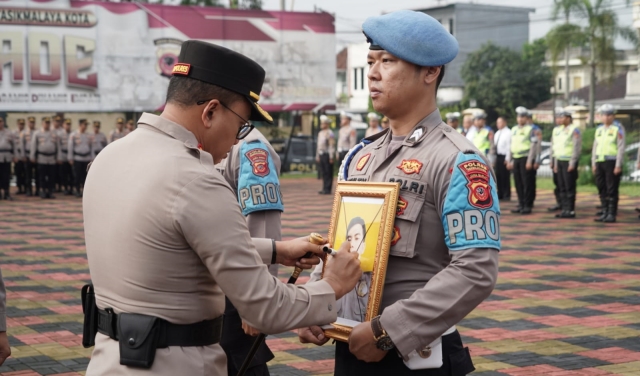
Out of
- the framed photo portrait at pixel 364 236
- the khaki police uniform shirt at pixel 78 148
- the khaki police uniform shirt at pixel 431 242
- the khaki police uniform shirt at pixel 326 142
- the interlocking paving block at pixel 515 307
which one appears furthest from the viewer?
the khaki police uniform shirt at pixel 326 142

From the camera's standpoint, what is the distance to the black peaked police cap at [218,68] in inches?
106

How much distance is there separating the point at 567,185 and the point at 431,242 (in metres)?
14.5

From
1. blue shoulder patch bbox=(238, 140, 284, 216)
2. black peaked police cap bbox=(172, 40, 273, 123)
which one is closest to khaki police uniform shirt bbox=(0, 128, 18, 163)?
blue shoulder patch bbox=(238, 140, 284, 216)

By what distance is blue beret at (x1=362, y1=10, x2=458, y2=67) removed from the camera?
9.41 ft

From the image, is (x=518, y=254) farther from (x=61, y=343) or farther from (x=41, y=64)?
(x=41, y=64)

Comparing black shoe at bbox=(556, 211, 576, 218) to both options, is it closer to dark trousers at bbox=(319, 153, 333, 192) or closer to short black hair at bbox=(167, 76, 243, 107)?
dark trousers at bbox=(319, 153, 333, 192)

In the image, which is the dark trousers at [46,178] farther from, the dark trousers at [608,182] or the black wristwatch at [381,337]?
the black wristwatch at [381,337]

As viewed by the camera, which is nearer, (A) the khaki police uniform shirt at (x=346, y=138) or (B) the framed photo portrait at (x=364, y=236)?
(B) the framed photo portrait at (x=364, y=236)

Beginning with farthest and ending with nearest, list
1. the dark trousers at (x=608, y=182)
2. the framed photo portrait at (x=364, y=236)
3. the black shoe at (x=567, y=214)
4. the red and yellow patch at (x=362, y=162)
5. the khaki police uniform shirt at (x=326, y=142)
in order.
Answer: the khaki police uniform shirt at (x=326, y=142)
the black shoe at (x=567, y=214)
the dark trousers at (x=608, y=182)
the red and yellow patch at (x=362, y=162)
the framed photo portrait at (x=364, y=236)

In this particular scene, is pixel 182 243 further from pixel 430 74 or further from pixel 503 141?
pixel 503 141

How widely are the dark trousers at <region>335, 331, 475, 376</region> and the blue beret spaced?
A: 0.91 metres

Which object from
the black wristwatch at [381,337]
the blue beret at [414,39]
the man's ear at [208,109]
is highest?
the blue beret at [414,39]

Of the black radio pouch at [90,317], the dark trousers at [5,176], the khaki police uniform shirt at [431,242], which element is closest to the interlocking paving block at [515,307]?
the khaki police uniform shirt at [431,242]

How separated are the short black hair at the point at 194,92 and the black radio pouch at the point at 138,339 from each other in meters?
0.66
